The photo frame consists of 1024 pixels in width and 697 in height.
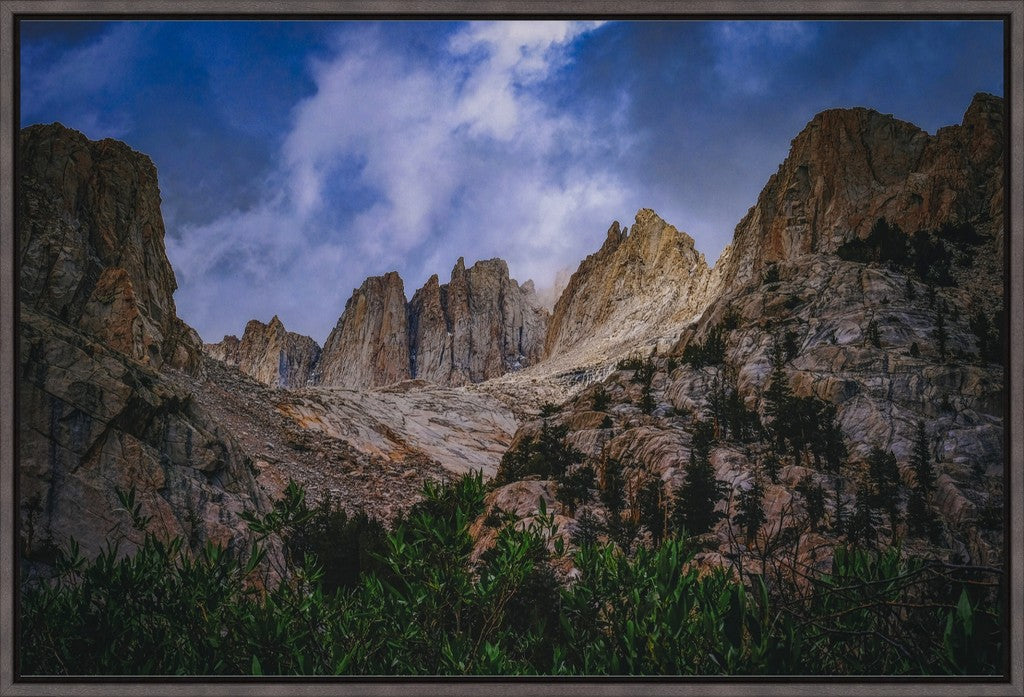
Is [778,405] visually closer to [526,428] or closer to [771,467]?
[771,467]

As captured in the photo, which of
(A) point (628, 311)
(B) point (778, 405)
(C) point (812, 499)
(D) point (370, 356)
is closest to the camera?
(C) point (812, 499)

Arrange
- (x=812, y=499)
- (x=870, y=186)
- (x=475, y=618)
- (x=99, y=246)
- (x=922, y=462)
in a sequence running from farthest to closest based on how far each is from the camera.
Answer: (x=870, y=186) < (x=99, y=246) < (x=812, y=499) < (x=922, y=462) < (x=475, y=618)

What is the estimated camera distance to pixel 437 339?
31.1 meters

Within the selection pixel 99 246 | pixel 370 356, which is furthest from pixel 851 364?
pixel 370 356

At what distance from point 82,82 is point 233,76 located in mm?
1199

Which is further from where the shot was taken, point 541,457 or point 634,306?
point 634,306

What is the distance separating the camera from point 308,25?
4898 millimetres

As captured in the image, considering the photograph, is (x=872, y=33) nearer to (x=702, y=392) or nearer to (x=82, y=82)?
(x=702, y=392)

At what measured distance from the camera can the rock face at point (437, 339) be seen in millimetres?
16891

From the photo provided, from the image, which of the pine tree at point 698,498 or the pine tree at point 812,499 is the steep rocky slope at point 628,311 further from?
the pine tree at point 812,499

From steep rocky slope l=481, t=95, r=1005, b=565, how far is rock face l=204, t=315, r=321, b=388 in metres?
4.08

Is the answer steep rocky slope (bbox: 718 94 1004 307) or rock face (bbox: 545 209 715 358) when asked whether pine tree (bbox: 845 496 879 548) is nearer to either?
steep rocky slope (bbox: 718 94 1004 307)

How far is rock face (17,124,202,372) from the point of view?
5.29 meters

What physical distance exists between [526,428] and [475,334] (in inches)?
682
